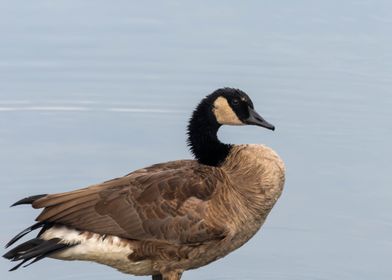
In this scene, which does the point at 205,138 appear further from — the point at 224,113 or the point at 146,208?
the point at 146,208

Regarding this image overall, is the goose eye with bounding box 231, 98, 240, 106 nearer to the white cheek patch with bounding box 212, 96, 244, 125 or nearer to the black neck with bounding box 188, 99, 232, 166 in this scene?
the white cheek patch with bounding box 212, 96, 244, 125

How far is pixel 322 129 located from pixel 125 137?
6.51 feet

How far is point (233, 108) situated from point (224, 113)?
0.09m

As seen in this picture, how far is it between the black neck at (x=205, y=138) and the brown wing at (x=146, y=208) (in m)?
0.43

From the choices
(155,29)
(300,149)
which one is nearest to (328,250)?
(300,149)

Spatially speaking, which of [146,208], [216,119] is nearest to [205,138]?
[216,119]

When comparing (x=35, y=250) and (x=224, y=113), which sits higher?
(x=224, y=113)

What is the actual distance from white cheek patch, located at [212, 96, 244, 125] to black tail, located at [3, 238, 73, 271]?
1675 millimetres

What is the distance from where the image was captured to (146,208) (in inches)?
438

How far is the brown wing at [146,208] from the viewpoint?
11.0 metres

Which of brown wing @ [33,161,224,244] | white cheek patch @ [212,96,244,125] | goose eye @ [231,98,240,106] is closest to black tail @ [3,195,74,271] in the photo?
brown wing @ [33,161,224,244]

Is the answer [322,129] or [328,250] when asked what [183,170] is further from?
[322,129]

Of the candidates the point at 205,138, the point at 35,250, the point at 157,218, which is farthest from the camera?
the point at 205,138

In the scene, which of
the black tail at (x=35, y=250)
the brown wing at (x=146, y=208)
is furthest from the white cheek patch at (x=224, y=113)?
the black tail at (x=35, y=250)
